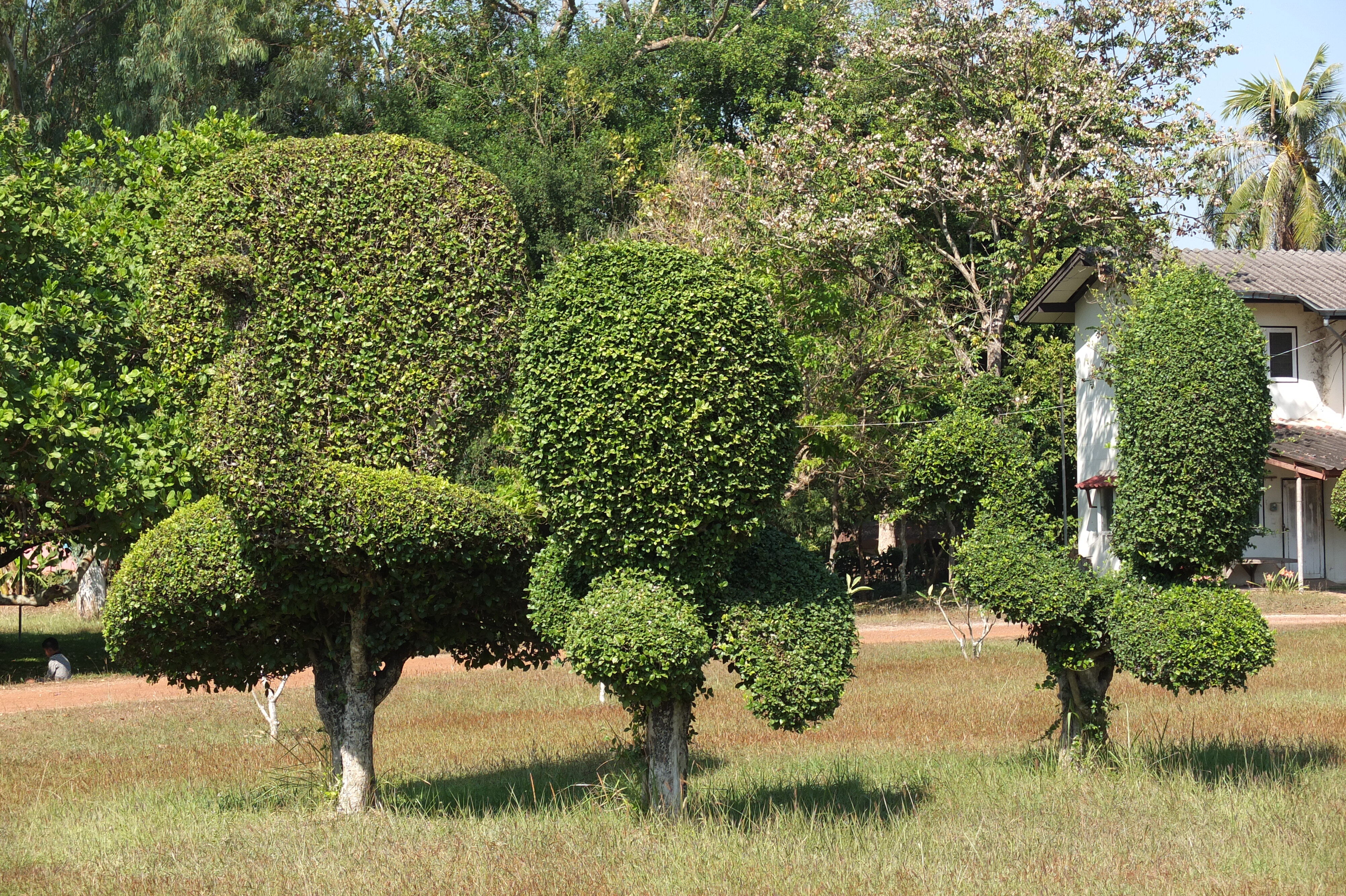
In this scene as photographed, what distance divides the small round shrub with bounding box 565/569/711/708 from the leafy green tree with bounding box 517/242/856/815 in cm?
1

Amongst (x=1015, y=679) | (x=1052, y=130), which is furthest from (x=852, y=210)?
(x=1015, y=679)

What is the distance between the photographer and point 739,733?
1351cm

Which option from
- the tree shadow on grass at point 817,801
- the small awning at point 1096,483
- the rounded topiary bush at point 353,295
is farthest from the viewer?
the small awning at point 1096,483

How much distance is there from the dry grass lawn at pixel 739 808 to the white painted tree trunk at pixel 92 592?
18.0m

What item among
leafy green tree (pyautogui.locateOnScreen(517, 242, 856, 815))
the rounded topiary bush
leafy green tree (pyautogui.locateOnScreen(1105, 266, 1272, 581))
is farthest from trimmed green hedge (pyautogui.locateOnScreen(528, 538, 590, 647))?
leafy green tree (pyautogui.locateOnScreen(1105, 266, 1272, 581))

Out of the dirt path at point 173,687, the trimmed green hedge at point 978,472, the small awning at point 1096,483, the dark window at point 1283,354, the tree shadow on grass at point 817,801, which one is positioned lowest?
the dirt path at point 173,687

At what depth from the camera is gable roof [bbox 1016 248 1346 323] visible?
26.0 metres

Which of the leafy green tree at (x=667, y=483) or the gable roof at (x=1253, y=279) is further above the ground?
the gable roof at (x=1253, y=279)

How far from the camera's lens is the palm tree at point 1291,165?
3719 centimetres

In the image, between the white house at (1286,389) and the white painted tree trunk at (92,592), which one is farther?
the white painted tree trunk at (92,592)

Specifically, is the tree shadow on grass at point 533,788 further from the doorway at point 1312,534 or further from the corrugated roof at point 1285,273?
the doorway at point 1312,534

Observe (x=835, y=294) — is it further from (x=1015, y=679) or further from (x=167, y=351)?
(x=167, y=351)

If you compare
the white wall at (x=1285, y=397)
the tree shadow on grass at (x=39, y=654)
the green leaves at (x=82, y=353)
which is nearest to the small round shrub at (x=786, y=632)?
the green leaves at (x=82, y=353)

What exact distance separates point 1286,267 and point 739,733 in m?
21.6
